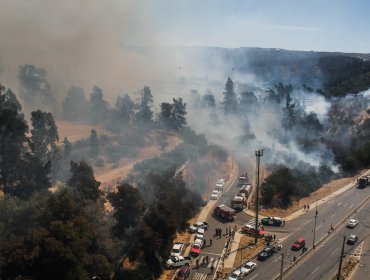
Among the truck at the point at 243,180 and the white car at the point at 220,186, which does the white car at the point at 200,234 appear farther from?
the truck at the point at 243,180

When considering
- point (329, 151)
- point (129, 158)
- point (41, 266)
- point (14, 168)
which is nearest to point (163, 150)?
point (129, 158)

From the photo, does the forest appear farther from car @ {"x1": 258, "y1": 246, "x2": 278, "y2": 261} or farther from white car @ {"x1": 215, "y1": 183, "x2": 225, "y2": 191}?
car @ {"x1": 258, "y1": 246, "x2": 278, "y2": 261}

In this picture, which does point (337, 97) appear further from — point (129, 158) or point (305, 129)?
point (129, 158)

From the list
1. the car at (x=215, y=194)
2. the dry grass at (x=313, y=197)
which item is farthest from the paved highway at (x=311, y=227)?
the car at (x=215, y=194)

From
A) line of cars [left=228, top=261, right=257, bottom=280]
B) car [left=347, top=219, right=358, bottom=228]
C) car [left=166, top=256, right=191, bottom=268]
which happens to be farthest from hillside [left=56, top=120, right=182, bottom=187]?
car [left=347, top=219, right=358, bottom=228]

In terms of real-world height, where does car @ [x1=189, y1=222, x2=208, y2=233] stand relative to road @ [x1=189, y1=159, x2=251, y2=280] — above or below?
above

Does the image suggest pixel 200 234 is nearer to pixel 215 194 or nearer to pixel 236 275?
pixel 236 275

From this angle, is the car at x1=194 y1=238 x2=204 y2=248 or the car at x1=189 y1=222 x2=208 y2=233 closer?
the car at x1=194 y1=238 x2=204 y2=248

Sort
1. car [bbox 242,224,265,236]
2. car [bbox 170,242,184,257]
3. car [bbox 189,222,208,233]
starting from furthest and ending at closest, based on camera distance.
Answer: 1. car [bbox 189,222,208,233]
2. car [bbox 242,224,265,236]
3. car [bbox 170,242,184,257]
